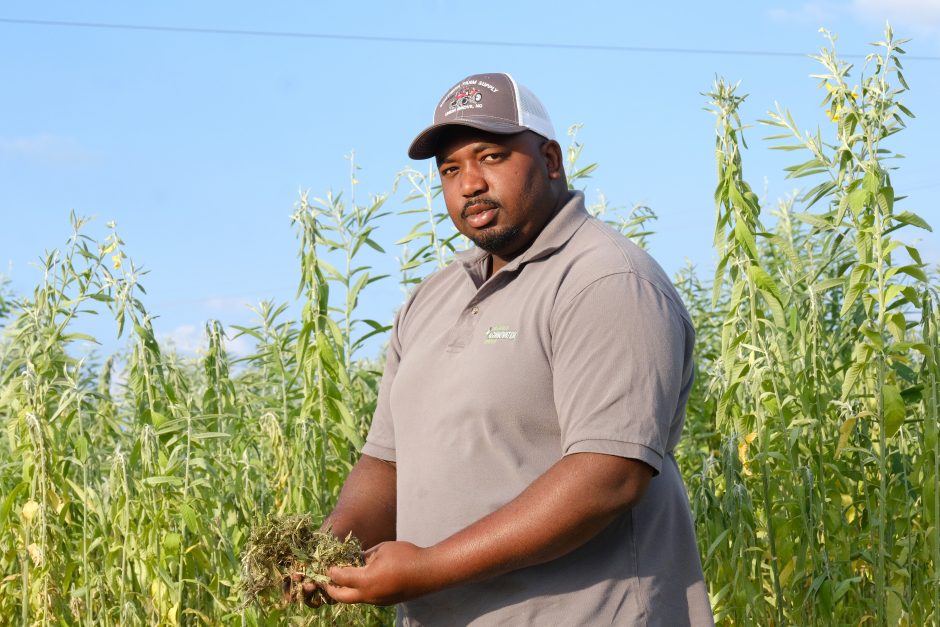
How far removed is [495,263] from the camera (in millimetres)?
2352

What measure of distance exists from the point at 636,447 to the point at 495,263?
0.63 m

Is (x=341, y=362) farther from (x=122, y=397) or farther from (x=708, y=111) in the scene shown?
(x=708, y=111)

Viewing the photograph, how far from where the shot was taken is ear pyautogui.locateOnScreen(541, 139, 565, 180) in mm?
2238

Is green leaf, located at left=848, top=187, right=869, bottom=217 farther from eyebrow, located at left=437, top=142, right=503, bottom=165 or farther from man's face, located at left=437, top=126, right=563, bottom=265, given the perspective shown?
eyebrow, located at left=437, top=142, right=503, bottom=165

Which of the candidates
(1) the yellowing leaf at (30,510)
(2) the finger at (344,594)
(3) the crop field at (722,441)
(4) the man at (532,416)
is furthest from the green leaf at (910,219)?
(1) the yellowing leaf at (30,510)

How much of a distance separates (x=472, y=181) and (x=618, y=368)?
52 centimetres

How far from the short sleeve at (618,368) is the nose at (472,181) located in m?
0.33

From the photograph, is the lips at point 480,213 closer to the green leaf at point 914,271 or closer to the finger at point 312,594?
the finger at point 312,594

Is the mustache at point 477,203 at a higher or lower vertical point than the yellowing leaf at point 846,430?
higher

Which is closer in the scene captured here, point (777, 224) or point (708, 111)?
point (708, 111)

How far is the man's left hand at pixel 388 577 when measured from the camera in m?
1.94

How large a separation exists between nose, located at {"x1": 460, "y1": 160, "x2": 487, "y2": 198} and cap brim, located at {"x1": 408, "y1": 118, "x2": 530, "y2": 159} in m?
0.08

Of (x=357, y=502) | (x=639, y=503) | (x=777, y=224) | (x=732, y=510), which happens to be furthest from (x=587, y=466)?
(x=777, y=224)

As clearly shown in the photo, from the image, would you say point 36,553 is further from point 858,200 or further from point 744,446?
point 858,200
